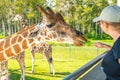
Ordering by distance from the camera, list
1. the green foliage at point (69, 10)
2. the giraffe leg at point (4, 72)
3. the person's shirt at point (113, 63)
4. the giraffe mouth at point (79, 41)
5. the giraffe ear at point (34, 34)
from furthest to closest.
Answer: the green foliage at point (69, 10) < the giraffe leg at point (4, 72) < the giraffe mouth at point (79, 41) < the giraffe ear at point (34, 34) < the person's shirt at point (113, 63)

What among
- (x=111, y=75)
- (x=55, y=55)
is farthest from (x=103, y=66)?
(x=55, y=55)

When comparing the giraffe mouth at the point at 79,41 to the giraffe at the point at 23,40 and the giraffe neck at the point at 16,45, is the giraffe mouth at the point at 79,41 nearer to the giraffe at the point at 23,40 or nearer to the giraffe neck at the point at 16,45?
the giraffe at the point at 23,40

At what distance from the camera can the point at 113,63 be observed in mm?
1168

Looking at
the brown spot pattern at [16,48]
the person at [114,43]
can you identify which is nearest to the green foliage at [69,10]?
the brown spot pattern at [16,48]

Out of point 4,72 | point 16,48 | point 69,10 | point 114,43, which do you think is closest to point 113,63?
point 114,43

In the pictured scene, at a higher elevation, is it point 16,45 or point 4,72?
point 16,45

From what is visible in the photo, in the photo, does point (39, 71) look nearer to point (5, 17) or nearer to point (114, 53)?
point (114, 53)

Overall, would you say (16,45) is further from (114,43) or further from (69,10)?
(69,10)

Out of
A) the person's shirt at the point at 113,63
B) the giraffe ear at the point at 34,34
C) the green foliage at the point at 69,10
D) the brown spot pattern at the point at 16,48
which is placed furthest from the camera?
the green foliage at the point at 69,10

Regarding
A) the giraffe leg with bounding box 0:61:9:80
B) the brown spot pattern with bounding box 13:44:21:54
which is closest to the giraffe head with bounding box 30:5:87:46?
the brown spot pattern with bounding box 13:44:21:54

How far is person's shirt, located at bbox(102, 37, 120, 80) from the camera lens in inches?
44.8

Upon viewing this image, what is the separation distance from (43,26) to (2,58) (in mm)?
503

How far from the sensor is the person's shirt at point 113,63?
1138 mm

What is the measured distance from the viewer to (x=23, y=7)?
72.6 ft
